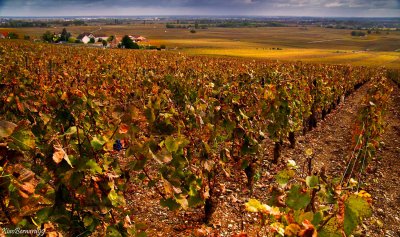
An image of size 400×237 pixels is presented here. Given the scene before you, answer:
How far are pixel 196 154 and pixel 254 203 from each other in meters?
3.24

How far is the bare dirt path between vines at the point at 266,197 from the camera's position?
6.13 metres

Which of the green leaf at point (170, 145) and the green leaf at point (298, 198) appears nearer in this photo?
the green leaf at point (298, 198)

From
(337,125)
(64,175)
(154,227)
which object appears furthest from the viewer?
(337,125)

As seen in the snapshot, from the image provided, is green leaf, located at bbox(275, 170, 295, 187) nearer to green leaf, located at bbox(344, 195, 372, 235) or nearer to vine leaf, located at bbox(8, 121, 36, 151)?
green leaf, located at bbox(344, 195, 372, 235)

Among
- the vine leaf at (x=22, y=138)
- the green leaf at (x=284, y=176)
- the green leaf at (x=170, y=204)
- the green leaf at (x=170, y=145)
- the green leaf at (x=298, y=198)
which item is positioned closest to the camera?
the vine leaf at (x=22, y=138)

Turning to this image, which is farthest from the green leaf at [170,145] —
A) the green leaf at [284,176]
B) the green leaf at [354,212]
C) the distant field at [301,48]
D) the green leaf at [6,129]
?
the distant field at [301,48]

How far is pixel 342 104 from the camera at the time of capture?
21812 millimetres

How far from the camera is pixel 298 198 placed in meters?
2.28

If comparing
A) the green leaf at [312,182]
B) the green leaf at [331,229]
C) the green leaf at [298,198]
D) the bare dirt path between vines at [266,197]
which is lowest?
the bare dirt path between vines at [266,197]

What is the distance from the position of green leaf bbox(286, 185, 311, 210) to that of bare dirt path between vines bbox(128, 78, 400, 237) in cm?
71

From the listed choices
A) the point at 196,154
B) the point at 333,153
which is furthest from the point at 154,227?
the point at 333,153

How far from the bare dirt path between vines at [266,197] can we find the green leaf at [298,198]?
2.31 feet

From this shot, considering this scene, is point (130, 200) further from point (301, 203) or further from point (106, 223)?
point (301, 203)

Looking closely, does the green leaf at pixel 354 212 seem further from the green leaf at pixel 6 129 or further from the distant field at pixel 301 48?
the distant field at pixel 301 48
